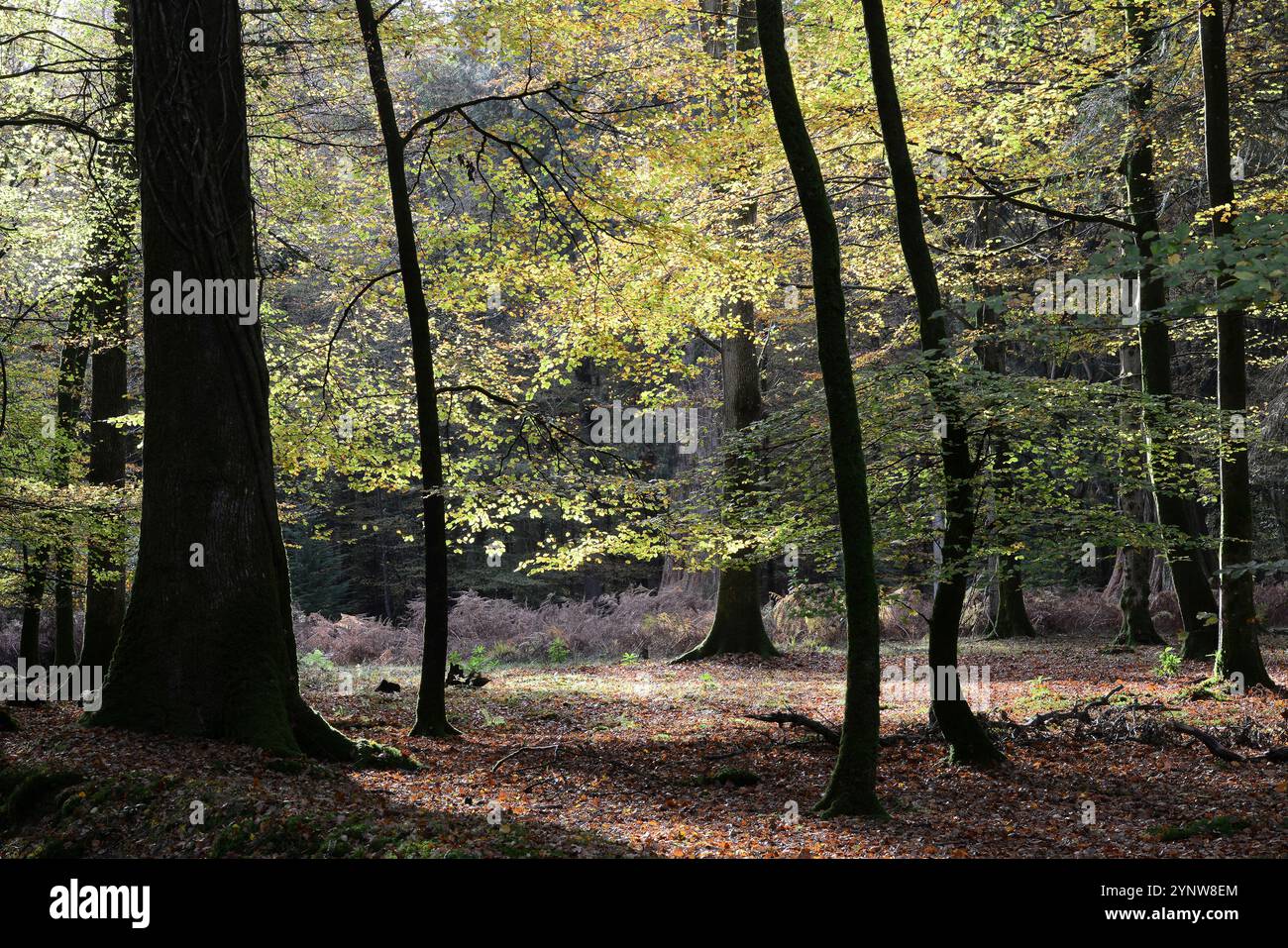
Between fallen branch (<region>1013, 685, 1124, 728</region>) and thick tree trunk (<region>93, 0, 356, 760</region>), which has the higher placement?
thick tree trunk (<region>93, 0, 356, 760</region>)

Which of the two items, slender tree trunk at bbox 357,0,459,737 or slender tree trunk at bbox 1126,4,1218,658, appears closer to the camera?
slender tree trunk at bbox 357,0,459,737

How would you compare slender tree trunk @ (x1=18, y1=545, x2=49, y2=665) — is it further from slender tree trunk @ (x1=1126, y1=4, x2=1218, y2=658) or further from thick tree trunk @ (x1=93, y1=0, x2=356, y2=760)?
slender tree trunk @ (x1=1126, y1=4, x2=1218, y2=658)

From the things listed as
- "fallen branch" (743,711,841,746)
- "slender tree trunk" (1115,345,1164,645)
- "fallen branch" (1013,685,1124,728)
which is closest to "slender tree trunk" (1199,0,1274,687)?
"fallen branch" (1013,685,1124,728)

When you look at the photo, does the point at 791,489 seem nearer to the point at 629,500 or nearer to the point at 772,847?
the point at 629,500

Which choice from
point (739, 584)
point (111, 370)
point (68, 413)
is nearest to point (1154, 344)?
point (739, 584)

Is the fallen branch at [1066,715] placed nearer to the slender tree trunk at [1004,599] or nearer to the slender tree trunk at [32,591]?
the slender tree trunk at [1004,599]

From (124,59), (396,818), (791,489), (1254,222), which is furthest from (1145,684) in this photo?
(124,59)

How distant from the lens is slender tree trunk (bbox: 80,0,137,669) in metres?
10.6

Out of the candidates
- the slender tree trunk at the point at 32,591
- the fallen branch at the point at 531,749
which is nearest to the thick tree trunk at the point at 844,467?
the fallen branch at the point at 531,749

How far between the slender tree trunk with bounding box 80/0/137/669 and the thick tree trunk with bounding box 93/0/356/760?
12.3ft

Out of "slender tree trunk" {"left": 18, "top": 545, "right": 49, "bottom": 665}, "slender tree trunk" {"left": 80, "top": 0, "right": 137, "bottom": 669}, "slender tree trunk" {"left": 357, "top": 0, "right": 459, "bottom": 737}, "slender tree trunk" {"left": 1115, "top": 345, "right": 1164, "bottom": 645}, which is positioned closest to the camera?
"slender tree trunk" {"left": 357, "top": 0, "right": 459, "bottom": 737}

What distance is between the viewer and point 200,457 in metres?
6.98

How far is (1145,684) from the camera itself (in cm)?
1152
